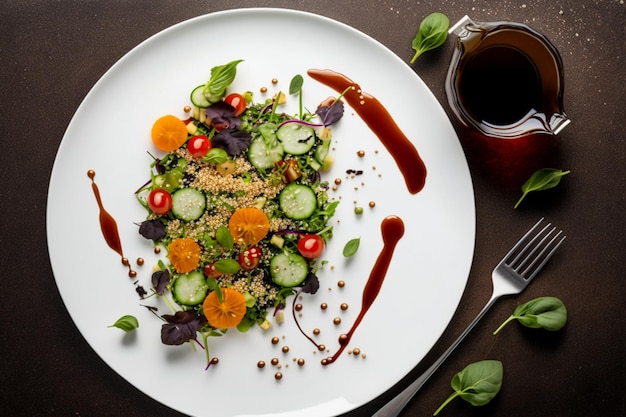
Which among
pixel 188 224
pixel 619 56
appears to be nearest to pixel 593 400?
pixel 619 56

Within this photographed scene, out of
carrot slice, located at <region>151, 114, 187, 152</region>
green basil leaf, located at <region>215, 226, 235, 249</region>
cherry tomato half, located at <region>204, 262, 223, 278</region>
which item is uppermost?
carrot slice, located at <region>151, 114, 187, 152</region>

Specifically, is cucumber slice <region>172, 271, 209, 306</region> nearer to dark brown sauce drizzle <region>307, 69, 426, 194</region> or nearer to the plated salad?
the plated salad

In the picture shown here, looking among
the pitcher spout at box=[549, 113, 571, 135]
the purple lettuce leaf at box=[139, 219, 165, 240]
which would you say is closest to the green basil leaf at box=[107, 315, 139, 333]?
the purple lettuce leaf at box=[139, 219, 165, 240]

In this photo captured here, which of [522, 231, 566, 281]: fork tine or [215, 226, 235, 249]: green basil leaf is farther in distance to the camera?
[522, 231, 566, 281]: fork tine

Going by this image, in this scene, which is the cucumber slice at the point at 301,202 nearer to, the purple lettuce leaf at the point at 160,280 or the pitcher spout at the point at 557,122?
the purple lettuce leaf at the point at 160,280

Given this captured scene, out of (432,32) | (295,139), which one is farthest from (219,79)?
(432,32)

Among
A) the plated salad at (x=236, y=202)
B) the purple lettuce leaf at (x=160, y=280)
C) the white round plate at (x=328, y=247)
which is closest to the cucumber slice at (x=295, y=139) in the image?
the plated salad at (x=236, y=202)

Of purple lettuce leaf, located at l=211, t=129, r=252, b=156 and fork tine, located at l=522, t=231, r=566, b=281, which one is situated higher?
purple lettuce leaf, located at l=211, t=129, r=252, b=156
